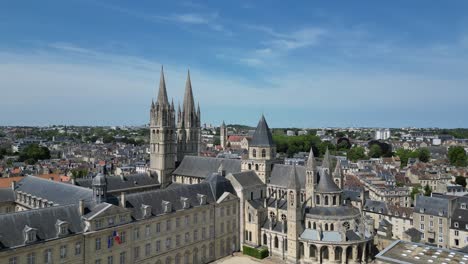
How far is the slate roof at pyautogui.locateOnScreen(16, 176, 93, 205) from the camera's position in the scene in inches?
2200

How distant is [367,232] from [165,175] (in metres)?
41.8

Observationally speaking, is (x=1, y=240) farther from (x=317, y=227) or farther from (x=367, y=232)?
A: (x=367, y=232)

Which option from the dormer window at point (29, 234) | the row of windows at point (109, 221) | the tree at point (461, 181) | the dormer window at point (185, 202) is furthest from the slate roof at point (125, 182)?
the tree at point (461, 181)

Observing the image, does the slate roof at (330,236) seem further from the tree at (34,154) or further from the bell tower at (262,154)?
the tree at (34,154)

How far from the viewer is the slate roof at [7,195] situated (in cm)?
6763

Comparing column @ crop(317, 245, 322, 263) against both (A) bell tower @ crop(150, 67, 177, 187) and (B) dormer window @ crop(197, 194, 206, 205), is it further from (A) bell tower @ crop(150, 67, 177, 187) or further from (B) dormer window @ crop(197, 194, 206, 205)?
(A) bell tower @ crop(150, 67, 177, 187)

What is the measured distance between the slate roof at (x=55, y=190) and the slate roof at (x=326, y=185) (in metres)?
36.9

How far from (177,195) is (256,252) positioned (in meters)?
17.0

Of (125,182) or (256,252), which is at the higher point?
(125,182)

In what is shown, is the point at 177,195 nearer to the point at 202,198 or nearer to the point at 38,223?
the point at 202,198

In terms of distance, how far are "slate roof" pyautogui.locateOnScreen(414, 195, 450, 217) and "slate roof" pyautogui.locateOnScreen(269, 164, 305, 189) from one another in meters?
24.7

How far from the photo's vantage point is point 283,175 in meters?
71.2

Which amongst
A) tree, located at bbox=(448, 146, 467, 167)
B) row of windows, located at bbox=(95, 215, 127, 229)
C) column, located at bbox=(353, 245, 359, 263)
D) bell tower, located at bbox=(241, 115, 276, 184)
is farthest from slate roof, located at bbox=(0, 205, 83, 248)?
tree, located at bbox=(448, 146, 467, 167)

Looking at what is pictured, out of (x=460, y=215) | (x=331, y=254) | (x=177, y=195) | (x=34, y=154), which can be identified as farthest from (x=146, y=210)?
(x=34, y=154)
